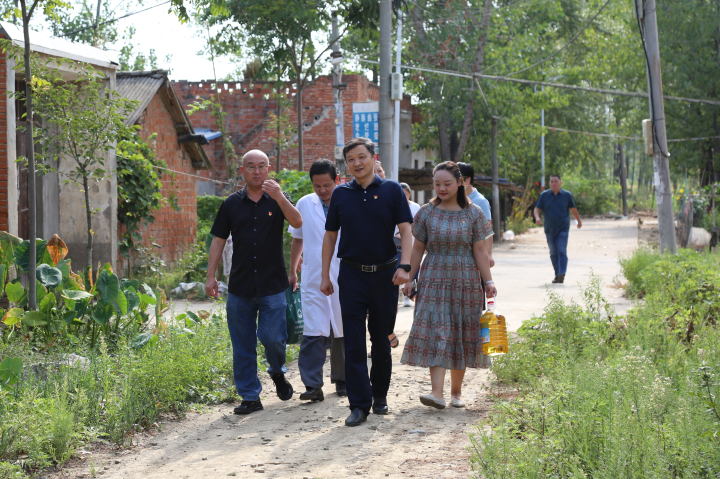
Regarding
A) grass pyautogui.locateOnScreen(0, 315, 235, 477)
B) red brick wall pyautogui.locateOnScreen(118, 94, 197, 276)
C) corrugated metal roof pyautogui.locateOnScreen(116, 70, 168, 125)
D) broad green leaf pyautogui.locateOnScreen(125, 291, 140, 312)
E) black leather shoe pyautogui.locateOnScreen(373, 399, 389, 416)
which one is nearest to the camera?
grass pyautogui.locateOnScreen(0, 315, 235, 477)

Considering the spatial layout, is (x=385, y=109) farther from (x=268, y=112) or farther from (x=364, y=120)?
(x=268, y=112)

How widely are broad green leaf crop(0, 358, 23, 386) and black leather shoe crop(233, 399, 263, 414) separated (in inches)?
64.1

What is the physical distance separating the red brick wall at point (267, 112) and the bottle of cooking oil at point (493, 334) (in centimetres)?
2109

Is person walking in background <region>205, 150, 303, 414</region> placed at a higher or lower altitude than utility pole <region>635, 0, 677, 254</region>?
lower

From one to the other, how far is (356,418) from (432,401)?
671 mm

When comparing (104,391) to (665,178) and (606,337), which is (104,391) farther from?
(665,178)

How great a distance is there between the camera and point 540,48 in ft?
107

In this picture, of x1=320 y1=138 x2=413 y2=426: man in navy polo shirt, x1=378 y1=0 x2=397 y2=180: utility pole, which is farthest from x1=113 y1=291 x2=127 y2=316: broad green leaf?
x1=378 y1=0 x2=397 y2=180: utility pole

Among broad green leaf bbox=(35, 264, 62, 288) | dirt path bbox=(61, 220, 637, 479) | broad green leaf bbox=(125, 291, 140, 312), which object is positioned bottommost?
dirt path bbox=(61, 220, 637, 479)

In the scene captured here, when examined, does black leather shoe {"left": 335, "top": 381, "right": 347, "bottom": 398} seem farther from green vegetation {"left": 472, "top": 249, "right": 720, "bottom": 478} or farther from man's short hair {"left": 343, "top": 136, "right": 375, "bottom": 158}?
man's short hair {"left": 343, "top": 136, "right": 375, "bottom": 158}

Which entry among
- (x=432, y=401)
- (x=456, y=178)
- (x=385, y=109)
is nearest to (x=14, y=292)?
(x=432, y=401)

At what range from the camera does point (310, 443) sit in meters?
5.06

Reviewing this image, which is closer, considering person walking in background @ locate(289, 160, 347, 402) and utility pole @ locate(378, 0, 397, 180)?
person walking in background @ locate(289, 160, 347, 402)

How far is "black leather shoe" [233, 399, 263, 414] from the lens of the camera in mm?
5902
